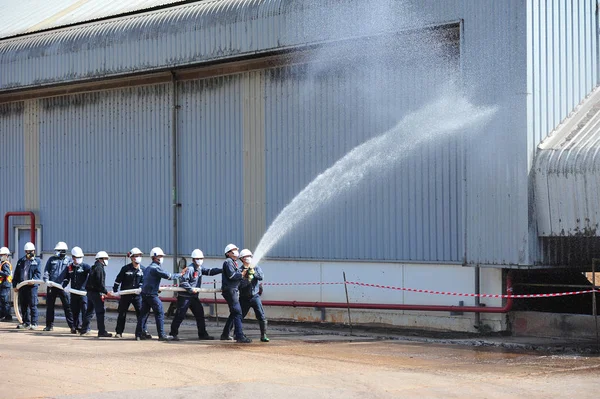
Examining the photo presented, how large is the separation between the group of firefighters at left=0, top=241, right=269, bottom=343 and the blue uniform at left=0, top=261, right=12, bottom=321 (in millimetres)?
1571

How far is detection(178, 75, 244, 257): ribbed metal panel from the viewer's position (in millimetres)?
26234

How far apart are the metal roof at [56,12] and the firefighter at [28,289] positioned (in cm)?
810

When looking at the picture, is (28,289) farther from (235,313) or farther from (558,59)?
(558,59)

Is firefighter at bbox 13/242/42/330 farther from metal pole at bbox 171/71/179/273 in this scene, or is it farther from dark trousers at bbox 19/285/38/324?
metal pole at bbox 171/71/179/273

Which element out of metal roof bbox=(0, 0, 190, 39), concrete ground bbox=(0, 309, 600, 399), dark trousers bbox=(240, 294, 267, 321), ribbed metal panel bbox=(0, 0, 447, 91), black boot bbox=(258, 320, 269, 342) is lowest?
concrete ground bbox=(0, 309, 600, 399)

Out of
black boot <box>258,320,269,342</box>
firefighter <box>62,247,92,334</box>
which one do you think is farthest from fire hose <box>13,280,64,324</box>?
black boot <box>258,320,269,342</box>

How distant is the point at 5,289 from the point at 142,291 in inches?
238

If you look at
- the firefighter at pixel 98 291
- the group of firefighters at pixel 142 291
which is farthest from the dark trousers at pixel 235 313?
the firefighter at pixel 98 291

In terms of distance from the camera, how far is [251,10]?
2528cm

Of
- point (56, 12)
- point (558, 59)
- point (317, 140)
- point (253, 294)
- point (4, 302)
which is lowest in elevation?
point (4, 302)

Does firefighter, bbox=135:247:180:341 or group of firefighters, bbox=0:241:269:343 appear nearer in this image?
group of firefighters, bbox=0:241:269:343

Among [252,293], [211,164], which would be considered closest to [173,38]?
[211,164]

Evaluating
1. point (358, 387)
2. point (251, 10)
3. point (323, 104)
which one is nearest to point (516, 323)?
point (323, 104)

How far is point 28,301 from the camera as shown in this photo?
941 inches
